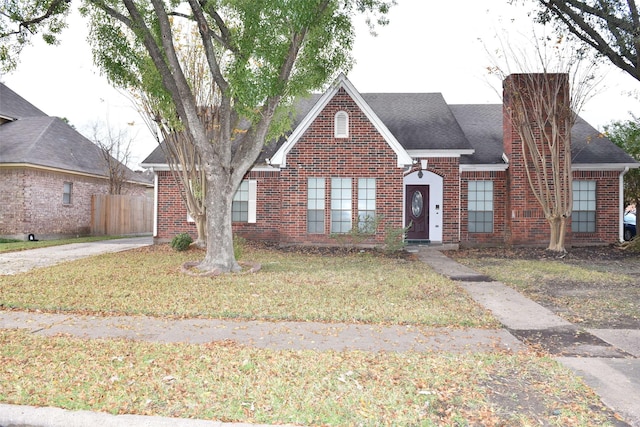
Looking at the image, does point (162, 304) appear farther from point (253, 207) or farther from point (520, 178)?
point (520, 178)

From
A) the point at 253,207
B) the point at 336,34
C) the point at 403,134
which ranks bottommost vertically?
the point at 253,207

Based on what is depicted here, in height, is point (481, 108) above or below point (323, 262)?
above

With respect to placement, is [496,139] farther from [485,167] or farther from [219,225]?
[219,225]

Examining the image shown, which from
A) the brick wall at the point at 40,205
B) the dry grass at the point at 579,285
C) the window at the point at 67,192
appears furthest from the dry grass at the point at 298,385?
the window at the point at 67,192

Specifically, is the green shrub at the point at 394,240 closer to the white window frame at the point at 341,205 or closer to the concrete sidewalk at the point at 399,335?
the white window frame at the point at 341,205

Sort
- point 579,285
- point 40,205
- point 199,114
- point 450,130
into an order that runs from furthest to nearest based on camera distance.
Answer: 1. point 40,205
2. point 450,130
3. point 199,114
4. point 579,285

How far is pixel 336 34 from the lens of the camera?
10875mm

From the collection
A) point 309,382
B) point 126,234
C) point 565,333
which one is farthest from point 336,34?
point 126,234

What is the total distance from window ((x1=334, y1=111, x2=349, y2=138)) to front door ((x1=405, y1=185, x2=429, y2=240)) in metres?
3.63

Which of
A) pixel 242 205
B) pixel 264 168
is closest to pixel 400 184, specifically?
pixel 264 168

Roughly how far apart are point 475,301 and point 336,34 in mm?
6831

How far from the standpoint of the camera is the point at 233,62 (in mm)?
10234

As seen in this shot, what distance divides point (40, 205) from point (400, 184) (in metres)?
14.6

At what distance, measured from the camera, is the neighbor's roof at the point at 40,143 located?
19.1 m
